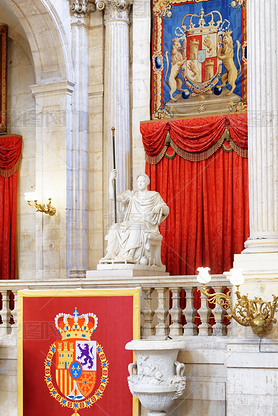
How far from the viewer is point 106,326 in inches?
362

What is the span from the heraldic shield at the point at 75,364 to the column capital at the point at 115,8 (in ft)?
19.7

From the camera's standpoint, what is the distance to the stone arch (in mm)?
13000

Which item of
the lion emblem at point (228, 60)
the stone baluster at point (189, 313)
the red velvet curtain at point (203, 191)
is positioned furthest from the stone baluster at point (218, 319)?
the lion emblem at point (228, 60)

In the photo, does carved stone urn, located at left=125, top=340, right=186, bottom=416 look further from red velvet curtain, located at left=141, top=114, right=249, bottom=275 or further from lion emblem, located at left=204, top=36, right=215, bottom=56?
lion emblem, located at left=204, top=36, right=215, bottom=56

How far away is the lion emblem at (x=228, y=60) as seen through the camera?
41.6 feet

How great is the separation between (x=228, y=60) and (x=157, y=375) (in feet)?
20.3

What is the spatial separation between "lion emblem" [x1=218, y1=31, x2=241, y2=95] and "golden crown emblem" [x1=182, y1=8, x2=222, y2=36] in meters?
0.28

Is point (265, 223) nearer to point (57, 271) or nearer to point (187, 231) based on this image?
point (187, 231)

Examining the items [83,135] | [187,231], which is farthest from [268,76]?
[83,135]

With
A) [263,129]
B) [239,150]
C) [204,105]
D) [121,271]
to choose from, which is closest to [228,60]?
[204,105]

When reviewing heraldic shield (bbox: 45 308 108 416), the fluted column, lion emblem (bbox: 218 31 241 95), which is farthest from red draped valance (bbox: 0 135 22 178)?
the fluted column

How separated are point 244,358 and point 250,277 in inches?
32.6

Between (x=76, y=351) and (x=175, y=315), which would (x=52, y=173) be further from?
(x=175, y=315)

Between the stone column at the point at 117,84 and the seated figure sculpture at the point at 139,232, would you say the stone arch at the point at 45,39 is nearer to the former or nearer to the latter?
the stone column at the point at 117,84
